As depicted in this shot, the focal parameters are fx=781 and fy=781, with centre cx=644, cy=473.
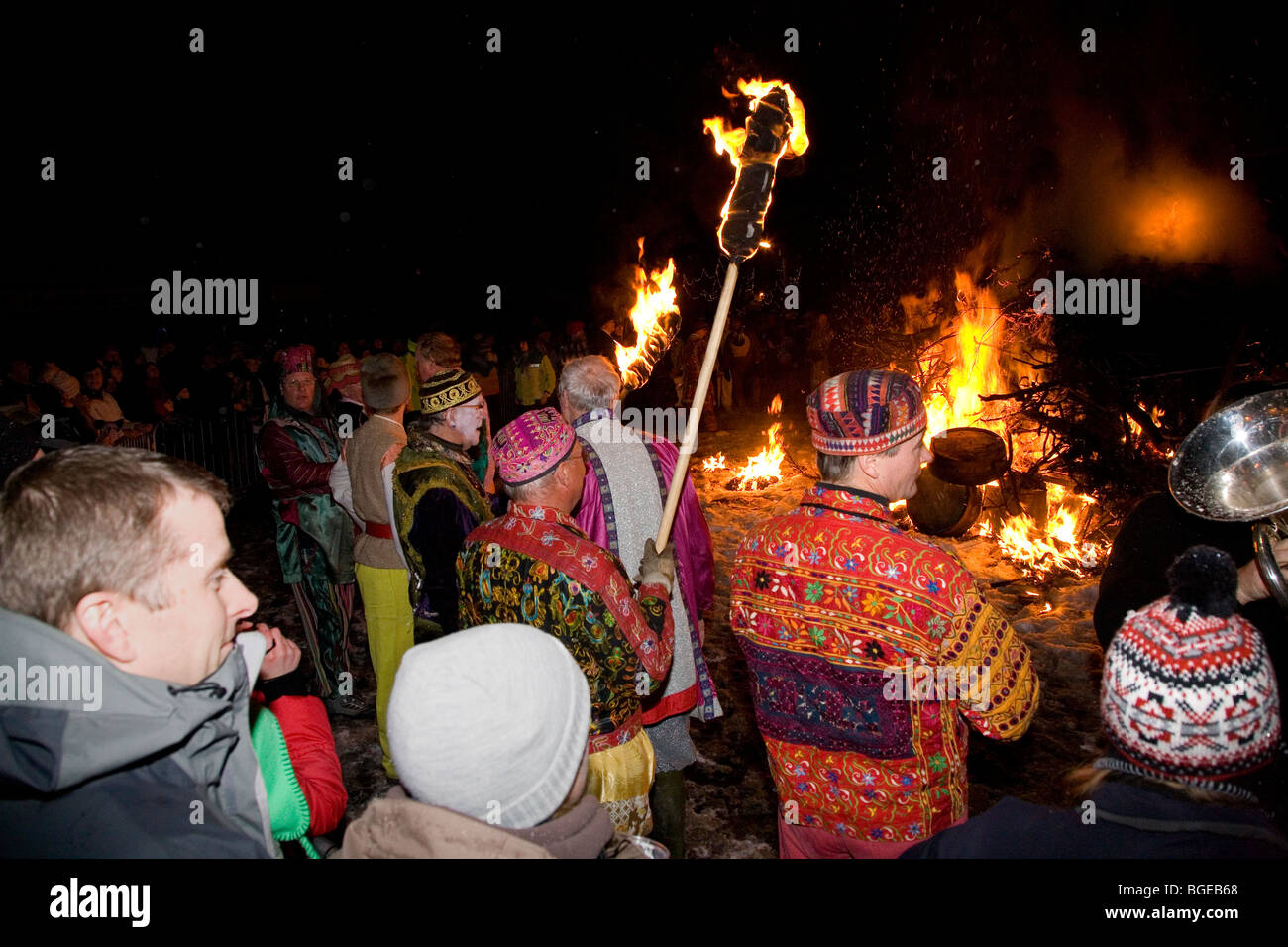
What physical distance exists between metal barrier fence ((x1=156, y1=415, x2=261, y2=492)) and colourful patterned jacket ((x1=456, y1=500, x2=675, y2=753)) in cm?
950

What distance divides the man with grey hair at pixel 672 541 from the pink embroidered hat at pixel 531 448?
698 mm

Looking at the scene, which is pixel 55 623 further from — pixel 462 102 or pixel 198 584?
pixel 462 102

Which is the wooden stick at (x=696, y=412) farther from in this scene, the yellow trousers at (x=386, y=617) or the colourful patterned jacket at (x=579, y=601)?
the yellow trousers at (x=386, y=617)

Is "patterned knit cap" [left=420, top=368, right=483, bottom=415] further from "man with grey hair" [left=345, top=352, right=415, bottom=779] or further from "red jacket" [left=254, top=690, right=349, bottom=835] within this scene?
"red jacket" [left=254, top=690, right=349, bottom=835]

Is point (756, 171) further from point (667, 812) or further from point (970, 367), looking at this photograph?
point (970, 367)

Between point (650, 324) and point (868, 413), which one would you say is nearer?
point (868, 413)

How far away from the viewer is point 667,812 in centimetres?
365

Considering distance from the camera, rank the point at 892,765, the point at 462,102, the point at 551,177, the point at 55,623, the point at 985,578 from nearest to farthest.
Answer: the point at 55,623, the point at 892,765, the point at 985,578, the point at 462,102, the point at 551,177

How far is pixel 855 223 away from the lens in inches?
872

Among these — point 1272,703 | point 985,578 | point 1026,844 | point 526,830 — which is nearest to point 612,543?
point 526,830

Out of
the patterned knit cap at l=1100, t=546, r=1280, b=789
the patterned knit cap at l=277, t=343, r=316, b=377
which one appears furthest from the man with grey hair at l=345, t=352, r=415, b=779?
the patterned knit cap at l=1100, t=546, r=1280, b=789

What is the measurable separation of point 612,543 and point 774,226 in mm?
20729

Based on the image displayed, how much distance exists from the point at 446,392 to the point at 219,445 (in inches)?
351

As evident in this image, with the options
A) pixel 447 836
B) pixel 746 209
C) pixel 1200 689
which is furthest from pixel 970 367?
pixel 447 836
